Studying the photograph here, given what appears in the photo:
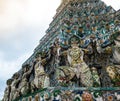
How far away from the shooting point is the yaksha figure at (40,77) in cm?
1325

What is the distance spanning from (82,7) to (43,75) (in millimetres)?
12516

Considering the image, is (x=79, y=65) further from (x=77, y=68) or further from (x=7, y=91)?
(x=7, y=91)

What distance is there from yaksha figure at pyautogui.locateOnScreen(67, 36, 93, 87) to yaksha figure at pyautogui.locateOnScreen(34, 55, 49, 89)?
150 cm

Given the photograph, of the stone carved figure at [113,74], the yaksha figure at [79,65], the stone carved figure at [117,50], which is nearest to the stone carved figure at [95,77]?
the yaksha figure at [79,65]

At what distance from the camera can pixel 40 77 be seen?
1379 cm

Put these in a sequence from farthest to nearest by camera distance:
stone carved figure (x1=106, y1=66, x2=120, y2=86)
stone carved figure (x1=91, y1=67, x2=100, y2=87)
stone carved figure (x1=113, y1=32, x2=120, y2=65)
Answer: stone carved figure (x1=113, y1=32, x2=120, y2=65)
stone carved figure (x1=91, y1=67, x2=100, y2=87)
stone carved figure (x1=106, y1=66, x2=120, y2=86)

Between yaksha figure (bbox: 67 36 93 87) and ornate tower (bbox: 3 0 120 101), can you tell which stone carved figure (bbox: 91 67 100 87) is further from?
yaksha figure (bbox: 67 36 93 87)

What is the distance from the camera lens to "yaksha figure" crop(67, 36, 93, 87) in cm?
1279

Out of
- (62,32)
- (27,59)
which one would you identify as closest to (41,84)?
(62,32)

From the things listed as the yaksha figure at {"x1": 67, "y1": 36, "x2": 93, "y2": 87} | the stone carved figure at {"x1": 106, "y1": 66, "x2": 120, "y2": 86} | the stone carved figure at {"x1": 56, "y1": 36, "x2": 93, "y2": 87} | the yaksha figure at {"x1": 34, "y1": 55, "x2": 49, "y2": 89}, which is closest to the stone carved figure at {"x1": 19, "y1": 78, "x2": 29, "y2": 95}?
the yaksha figure at {"x1": 34, "y1": 55, "x2": 49, "y2": 89}

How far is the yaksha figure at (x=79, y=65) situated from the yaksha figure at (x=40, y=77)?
1505 mm

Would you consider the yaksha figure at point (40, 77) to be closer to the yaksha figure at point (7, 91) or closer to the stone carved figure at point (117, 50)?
the yaksha figure at point (7, 91)

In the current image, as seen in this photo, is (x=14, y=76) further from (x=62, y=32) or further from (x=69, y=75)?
(x=69, y=75)

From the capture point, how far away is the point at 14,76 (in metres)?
17.6
